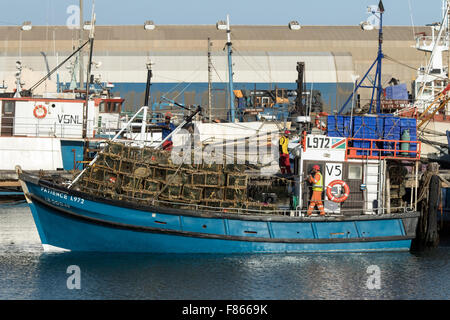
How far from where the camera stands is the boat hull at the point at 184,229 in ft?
79.8

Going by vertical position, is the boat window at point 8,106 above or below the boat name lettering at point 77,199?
above

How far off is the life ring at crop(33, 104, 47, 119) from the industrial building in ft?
63.4

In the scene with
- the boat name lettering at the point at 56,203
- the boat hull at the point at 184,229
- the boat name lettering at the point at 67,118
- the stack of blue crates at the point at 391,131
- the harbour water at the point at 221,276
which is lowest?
the harbour water at the point at 221,276

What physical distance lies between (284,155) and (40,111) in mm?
14790

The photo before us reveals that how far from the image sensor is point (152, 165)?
24891mm

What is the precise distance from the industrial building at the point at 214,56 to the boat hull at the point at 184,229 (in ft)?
112

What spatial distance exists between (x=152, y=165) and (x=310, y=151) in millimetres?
5583

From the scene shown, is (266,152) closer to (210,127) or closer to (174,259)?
(210,127)

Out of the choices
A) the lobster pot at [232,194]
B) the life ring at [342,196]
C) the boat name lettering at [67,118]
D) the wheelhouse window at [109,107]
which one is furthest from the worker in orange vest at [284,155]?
the wheelhouse window at [109,107]

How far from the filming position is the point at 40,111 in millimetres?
38781

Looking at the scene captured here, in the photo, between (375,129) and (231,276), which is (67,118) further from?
(231,276)

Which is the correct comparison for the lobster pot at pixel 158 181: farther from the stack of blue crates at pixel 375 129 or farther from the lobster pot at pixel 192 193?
the stack of blue crates at pixel 375 129

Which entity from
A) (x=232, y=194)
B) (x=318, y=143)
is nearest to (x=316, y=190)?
(x=318, y=143)

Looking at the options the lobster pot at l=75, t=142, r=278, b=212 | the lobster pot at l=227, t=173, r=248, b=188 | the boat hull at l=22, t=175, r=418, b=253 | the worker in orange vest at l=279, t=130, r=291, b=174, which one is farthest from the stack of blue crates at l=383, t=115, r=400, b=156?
the lobster pot at l=75, t=142, r=278, b=212
